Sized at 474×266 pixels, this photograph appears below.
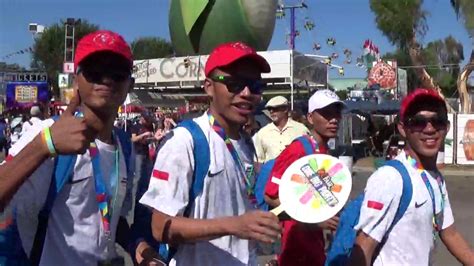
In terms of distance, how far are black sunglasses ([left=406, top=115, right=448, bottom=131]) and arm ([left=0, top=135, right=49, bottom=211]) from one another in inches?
81.5

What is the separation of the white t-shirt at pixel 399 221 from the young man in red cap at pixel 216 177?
63 cm

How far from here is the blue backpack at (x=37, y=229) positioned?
7.70ft

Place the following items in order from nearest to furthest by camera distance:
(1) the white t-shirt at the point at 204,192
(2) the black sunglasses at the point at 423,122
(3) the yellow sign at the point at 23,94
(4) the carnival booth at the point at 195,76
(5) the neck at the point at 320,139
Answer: (1) the white t-shirt at the point at 204,192 → (2) the black sunglasses at the point at 423,122 → (5) the neck at the point at 320,139 → (3) the yellow sign at the point at 23,94 → (4) the carnival booth at the point at 195,76

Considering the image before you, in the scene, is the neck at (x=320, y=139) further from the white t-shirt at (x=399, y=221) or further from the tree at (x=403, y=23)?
the tree at (x=403, y=23)

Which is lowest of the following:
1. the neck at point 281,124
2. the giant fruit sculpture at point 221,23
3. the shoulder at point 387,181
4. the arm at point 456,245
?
the arm at point 456,245

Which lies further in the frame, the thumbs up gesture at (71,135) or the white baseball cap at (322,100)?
the white baseball cap at (322,100)

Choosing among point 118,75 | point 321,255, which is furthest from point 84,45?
point 321,255

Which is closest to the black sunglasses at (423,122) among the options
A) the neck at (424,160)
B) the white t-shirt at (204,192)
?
the neck at (424,160)

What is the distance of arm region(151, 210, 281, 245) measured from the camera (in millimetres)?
2262

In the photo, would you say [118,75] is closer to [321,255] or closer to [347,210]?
[347,210]

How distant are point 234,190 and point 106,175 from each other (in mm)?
533

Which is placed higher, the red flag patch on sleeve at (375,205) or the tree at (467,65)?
the tree at (467,65)

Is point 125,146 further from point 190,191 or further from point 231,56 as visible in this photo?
point 231,56

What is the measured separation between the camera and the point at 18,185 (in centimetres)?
199
